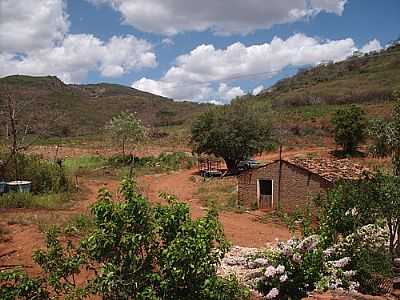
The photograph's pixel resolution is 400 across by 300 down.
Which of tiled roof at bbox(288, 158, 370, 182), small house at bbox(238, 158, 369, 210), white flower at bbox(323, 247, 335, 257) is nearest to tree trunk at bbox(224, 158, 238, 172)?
small house at bbox(238, 158, 369, 210)

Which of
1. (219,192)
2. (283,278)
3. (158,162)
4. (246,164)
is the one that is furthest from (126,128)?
(283,278)

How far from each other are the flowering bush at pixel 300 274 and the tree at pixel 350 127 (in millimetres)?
27407

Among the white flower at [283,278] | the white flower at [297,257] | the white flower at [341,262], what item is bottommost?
the white flower at [283,278]

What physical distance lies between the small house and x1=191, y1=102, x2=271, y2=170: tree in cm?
825

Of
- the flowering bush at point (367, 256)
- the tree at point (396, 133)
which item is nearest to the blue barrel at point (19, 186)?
the flowering bush at point (367, 256)

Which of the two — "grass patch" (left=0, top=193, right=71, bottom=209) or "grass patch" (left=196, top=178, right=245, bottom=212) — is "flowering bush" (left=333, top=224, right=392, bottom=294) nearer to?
"grass patch" (left=196, top=178, right=245, bottom=212)

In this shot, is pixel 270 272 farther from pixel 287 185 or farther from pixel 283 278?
pixel 287 185

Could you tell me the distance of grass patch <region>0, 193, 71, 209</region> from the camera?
54.3 ft

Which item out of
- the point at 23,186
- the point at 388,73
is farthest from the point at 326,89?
the point at 23,186

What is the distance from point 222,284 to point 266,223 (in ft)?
36.2

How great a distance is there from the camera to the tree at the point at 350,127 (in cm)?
3428

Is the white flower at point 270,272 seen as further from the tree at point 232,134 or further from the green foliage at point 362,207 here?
the tree at point 232,134

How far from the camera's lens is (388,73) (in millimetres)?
75375

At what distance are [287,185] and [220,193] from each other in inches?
208
